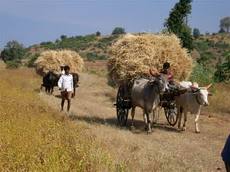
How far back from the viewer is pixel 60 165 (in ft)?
24.6

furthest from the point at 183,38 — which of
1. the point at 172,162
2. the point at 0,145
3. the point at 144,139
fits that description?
the point at 0,145

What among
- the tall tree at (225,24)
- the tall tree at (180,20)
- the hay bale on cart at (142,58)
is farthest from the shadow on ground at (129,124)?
the tall tree at (225,24)

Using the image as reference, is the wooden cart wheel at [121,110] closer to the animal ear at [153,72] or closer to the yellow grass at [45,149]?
the animal ear at [153,72]

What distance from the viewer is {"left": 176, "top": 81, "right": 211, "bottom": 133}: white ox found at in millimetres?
15664

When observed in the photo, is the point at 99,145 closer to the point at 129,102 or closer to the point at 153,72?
the point at 153,72

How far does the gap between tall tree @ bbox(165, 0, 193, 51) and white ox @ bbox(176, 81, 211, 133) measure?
15.7m

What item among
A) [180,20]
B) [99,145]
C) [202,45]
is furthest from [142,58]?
[202,45]

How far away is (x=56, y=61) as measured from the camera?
113 ft

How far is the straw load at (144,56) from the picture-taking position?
1605 cm

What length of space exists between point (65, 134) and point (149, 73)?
6326 millimetres

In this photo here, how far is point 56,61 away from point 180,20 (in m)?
8.11

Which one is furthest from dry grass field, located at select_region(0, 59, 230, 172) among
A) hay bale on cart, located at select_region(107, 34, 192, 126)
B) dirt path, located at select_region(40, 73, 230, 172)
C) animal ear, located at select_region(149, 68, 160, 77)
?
Answer: animal ear, located at select_region(149, 68, 160, 77)

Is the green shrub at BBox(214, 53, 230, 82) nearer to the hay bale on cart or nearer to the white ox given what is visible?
the white ox

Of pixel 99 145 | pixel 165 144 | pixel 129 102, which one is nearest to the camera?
pixel 99 145
